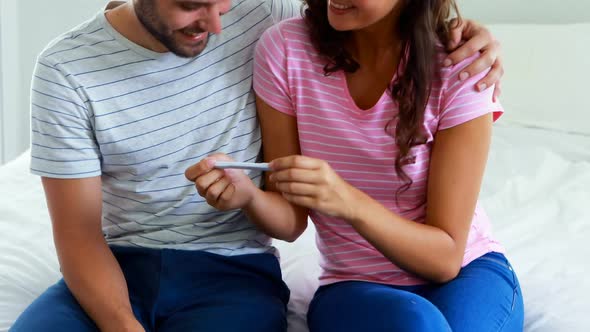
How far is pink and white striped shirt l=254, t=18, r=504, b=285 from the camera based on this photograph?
4.14 ft

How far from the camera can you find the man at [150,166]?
1.20 m

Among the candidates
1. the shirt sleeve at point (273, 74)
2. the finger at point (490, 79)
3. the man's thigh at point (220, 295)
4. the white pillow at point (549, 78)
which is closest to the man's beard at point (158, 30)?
the shirt sleeve at point (273, 74)

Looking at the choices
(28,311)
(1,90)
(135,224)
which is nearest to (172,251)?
(135,224)

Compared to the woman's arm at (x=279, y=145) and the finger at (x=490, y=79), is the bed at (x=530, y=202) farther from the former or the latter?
the finger at (x=490, y=79)

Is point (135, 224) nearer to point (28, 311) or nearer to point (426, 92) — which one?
point (28, 311)

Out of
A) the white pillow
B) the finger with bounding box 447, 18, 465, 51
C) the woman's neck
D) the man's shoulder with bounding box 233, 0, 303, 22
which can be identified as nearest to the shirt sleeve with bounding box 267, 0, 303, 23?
the man's shoulder with bounding box 233, 0, 303, 22

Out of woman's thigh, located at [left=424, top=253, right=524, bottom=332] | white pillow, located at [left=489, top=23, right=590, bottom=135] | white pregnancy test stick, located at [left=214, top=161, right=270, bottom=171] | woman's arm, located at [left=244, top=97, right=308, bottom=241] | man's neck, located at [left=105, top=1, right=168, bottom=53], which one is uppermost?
man's neck, located at [left=105, top=1, right=168, bottom=53]

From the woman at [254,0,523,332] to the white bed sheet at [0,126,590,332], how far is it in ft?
0.44

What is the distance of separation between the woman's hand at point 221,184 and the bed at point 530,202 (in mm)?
254

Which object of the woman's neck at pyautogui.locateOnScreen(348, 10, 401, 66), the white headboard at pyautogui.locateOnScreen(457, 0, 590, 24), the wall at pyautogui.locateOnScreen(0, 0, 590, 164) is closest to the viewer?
the woman's neck at pyautogui.locateOnScreen(348, 10, 401, 66)

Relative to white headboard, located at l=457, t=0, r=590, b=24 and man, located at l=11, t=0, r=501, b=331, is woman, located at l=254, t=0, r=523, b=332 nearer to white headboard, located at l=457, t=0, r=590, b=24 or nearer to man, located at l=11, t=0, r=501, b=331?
man, located at l=11, t=0, r=501, b=331

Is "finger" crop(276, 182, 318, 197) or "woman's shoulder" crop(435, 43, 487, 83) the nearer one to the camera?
"finger" crop(276, 182, 318, 197)

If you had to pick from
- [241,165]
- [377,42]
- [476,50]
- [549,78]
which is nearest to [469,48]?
[476,50]

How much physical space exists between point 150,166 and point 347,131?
0.31m
